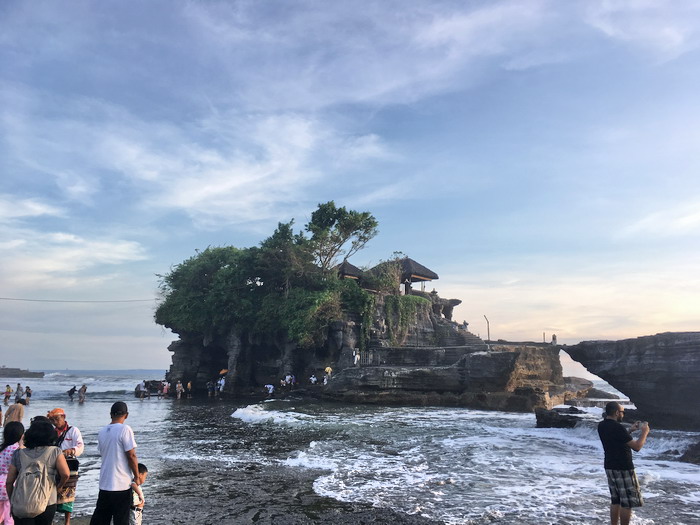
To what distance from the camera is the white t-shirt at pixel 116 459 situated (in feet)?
16.4

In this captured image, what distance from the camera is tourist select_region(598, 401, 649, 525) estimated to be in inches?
239

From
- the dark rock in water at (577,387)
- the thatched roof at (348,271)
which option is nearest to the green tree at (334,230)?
the thatched roof at (348,271)

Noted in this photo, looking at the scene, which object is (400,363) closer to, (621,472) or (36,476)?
(621,472)

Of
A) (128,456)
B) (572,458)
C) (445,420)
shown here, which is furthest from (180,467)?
(445,420)

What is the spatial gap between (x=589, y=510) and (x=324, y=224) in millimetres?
33188

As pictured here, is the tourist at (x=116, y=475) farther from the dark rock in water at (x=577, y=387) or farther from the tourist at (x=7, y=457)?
the dark rock in water at (x=577, y=387)

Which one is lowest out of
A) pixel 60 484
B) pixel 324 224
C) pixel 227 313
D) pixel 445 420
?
pixel 445 420

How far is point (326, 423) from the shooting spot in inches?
736

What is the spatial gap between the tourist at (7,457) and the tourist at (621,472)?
263 inches

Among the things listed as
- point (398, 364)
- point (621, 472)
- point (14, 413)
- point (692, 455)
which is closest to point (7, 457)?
point (14, 413)

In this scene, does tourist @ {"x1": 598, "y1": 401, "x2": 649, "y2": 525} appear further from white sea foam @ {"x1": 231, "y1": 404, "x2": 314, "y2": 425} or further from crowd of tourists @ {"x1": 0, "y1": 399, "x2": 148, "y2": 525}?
white sea foam @ {"x1": 231, "y1": 404, "x2": 314, "y2": 425}

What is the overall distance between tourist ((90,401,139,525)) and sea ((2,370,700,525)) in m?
2.36

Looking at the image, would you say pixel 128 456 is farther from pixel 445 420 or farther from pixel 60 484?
pixel 445 420

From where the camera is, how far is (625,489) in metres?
6.07
